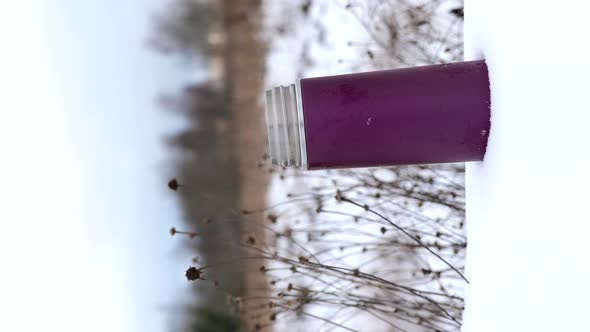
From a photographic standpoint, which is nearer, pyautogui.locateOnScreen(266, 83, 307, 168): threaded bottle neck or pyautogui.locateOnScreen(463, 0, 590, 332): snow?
pyautogui.locateOnScreen(463, 0, 590, 332): snow

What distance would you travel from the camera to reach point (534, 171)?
50cm

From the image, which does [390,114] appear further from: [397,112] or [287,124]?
[287,124]

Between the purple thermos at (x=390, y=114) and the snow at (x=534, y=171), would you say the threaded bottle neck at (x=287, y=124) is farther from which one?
the snow at (x=534, y=171)

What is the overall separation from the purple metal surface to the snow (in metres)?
0.03

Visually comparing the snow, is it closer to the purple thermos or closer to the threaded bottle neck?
the purple thermos

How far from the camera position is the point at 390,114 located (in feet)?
1.89

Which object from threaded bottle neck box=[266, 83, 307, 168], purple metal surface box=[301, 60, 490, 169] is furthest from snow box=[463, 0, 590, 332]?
threaded bottle neck box=[266, 83, 307, 168]

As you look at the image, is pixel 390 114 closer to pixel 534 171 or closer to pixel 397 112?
pixel 397 112

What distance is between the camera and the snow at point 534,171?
443mm

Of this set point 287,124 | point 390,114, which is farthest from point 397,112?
point 287,124

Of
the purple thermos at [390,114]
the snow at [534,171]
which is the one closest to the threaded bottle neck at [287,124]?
the purple thermos at [390,114]

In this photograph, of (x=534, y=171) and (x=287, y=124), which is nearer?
(x=534, y=171)

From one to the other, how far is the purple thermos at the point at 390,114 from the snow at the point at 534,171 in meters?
0.03

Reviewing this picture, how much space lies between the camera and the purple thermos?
0.58m
